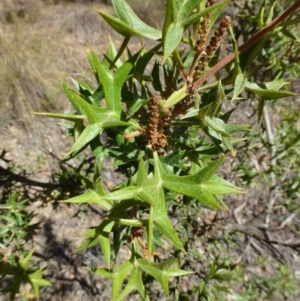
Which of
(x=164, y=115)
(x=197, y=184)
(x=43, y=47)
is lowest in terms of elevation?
(x=197, y=184)

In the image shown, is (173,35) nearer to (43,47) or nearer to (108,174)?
(108,174)

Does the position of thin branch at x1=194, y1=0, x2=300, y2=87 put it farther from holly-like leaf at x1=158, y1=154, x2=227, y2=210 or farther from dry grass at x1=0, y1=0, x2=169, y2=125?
dry grass at x1=0, y1=0, x2=169, y2=125

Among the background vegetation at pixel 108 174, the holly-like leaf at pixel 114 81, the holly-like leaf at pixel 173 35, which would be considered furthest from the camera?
the background vegetation at pixel 108 174

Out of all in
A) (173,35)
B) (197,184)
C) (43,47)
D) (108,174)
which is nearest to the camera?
(173,35)

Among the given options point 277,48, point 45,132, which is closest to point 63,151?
point 45,132

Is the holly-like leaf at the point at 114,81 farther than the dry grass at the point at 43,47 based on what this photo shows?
No

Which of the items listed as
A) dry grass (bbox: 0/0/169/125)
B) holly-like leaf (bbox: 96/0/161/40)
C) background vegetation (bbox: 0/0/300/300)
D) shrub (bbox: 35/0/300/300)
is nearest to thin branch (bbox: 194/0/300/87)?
shrub (bbox: 35/0/300/300)

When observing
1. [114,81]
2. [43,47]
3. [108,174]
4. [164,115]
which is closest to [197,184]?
[164,115]

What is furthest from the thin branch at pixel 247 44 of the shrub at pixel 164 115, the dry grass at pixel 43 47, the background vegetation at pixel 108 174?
the dry grass at pixel 43 47

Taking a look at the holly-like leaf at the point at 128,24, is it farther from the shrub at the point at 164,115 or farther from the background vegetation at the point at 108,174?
the background vegetation at the point at 108,174
